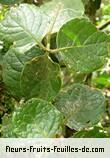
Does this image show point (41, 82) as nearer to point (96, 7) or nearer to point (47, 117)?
point (47, 117)

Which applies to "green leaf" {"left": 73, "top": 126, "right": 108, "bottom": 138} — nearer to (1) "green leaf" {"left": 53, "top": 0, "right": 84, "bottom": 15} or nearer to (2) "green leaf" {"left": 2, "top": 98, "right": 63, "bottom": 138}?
(2) "green leaf" {"left": 2, "top": 98, "right": 63, "bottom": 138}

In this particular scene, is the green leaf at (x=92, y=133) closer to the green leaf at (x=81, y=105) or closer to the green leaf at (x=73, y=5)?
the green leaf at (x=81, y=105)

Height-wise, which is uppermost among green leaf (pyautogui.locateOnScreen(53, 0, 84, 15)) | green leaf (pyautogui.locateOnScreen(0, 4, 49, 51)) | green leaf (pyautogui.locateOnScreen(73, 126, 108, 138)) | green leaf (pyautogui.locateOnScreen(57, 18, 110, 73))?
green leaf (pyautogui.locateOnScreen(53, 0, 84, 15))

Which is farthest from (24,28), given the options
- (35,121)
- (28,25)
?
(35,121)

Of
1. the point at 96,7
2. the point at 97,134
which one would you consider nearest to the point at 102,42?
the point at 97,134

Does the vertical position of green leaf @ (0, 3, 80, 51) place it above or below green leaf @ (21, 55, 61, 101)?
above

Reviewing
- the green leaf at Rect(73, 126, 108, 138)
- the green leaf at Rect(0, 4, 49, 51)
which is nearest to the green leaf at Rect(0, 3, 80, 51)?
the green leaf at Rect(0, 4, 49, 51)
